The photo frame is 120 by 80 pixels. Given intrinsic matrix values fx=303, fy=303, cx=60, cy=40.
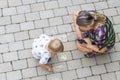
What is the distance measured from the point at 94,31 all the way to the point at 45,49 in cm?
79

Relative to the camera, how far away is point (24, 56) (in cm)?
499

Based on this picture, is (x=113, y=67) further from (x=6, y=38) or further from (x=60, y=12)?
(x=6, y=38)

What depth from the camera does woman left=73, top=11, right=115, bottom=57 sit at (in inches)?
164

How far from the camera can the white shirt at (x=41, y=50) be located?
15.0 ft

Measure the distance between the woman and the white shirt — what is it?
0.56 m

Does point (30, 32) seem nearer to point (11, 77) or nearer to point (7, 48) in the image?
point (7, 48)

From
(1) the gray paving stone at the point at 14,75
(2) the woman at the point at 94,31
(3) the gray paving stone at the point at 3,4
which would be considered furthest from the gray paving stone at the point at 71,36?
(3) the gray paving stone at the point at 3,4

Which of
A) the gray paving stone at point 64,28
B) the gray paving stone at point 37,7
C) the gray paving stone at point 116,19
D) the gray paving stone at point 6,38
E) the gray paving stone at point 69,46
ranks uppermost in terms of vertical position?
the gray paving stone at point 37,7

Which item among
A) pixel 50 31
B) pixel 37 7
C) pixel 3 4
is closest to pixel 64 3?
pixel 37 7

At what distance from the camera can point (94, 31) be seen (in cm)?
432

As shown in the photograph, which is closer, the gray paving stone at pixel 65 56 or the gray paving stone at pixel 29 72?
the gray paving stone at pixel 29 72

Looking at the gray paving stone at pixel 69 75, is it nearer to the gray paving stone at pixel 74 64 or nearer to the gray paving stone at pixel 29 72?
the gray paving stone at pixel 74 64

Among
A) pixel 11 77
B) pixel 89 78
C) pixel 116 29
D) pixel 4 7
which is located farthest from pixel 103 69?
pixel 4 7

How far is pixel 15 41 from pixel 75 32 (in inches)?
40.7
